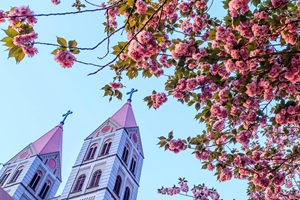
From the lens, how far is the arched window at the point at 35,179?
85.1 feet

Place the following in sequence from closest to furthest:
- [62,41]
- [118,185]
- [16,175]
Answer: [62,41]
[118,185]
[16,175]

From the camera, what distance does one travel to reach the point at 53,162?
29.2 metres

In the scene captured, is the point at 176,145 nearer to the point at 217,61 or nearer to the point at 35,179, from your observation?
the point at 217,61

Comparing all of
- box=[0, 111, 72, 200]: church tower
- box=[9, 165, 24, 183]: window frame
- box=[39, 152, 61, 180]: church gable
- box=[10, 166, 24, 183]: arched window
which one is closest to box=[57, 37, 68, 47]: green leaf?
box=[0, 111, 72, 200]: church tower

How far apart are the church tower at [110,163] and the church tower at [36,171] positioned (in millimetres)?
4845

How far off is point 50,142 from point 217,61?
29.4m

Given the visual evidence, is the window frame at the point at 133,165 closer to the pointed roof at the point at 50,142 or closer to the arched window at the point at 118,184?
the arched window at the point at 118,184

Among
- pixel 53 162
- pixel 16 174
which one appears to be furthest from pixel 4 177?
pixel 53 162

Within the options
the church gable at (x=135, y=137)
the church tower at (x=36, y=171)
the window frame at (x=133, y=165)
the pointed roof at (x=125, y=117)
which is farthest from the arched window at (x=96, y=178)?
the church tower at (x=36, y=171)

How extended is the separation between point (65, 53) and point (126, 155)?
22270 mm

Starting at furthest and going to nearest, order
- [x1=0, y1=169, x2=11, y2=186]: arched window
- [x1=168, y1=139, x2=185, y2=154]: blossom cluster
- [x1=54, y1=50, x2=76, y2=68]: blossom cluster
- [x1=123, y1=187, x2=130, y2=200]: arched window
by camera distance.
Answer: [x1=0, y1=169, x2=11, y2=186]: arched window, [x1=123, y1=187, x2=130, y2=200]: arched window, [x1=168, y1=139, x2=185, y2=154]: blossom cluster, [x1=54, y1=50, x2=76, y2=68]: blossom cluster

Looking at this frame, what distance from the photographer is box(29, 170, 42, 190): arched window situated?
25941mm

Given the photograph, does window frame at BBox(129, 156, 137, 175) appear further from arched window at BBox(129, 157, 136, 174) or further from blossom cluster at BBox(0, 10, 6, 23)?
blossom cluster at BBox(0, 10, 6, 23)

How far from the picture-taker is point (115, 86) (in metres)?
5.02
